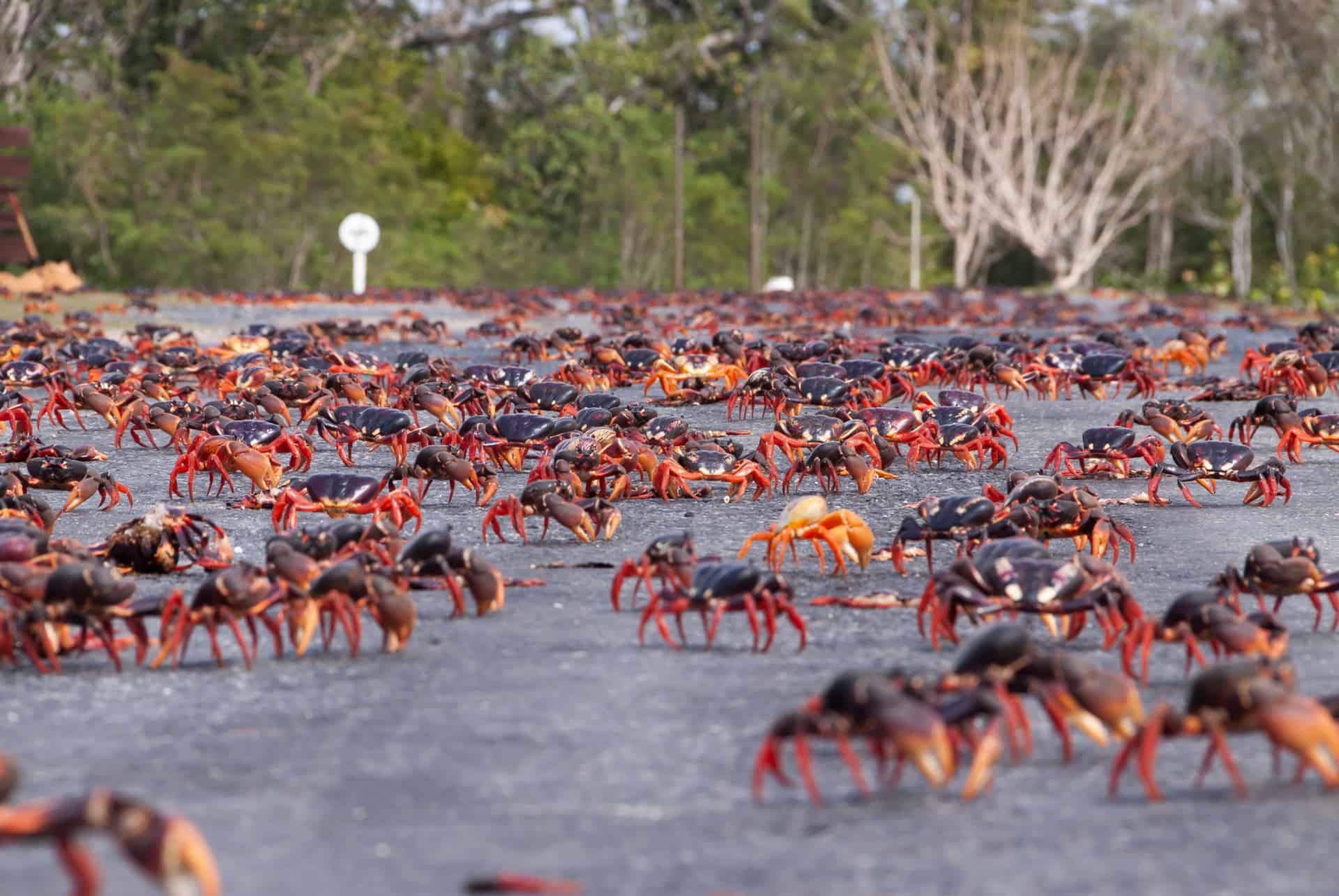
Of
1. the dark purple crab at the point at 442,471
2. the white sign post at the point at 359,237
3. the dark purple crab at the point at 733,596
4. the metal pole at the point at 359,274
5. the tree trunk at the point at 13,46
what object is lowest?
the dark purple crab at the point at 733,596

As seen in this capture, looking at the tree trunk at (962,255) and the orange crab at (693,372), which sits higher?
the tree trunk at (962,255)

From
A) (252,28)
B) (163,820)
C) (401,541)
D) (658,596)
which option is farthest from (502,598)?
(252,28)

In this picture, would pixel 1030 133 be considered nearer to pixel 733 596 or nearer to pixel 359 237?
pixel 359 237

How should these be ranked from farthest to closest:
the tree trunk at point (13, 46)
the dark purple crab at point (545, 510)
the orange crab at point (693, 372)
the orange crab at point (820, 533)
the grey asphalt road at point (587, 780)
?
1. the tree trunk at point (13, 46)
2. the orange crab at point (693, 372)
3. the dark purple crab at point (545, 510)
4. the orange crab at point (820, 533)
5. the grey asphalt road at point (587, 780)

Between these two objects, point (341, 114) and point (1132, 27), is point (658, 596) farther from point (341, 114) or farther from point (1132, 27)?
point (1132, 27)

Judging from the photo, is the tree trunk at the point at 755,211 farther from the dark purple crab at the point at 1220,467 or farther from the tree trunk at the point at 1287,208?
the dark purple crab at the point at 1220,467

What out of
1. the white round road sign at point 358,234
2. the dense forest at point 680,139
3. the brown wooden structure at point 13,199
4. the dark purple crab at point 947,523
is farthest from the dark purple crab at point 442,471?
the dense forest at point 680,139

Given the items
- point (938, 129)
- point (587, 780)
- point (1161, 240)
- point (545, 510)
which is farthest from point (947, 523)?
point (1161, 240)
